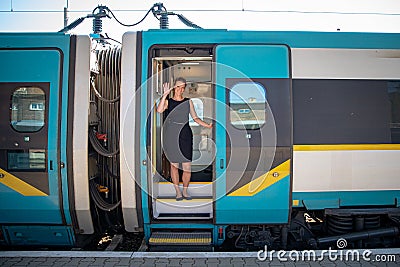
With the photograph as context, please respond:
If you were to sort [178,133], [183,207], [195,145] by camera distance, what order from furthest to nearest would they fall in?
[195,145] < [178,133] < [183,207]

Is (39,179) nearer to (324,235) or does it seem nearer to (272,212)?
(272,212)

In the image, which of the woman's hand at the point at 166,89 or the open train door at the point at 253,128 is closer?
the open train door at the point at 253,128

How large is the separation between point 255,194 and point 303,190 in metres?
0.63

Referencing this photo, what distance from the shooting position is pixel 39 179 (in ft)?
14.9

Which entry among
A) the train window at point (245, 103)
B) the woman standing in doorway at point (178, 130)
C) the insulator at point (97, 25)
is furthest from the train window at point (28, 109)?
the insulator at point (97, 25)

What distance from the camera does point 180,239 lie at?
457 cm

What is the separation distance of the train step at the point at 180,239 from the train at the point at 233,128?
18 mm

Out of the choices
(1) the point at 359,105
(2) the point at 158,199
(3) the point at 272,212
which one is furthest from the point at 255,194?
(1) the point at 359,105

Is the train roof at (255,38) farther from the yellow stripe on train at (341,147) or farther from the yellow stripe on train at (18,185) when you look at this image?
the yellow stripe on train at (18,185)

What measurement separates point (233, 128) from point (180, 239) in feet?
5.32

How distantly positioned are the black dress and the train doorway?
13cm

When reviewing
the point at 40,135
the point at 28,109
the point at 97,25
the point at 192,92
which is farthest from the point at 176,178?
the point at 97,25

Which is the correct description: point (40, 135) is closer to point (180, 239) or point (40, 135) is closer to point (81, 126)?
point (81, 126)

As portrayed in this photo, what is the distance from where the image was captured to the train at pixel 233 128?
14.8ft
